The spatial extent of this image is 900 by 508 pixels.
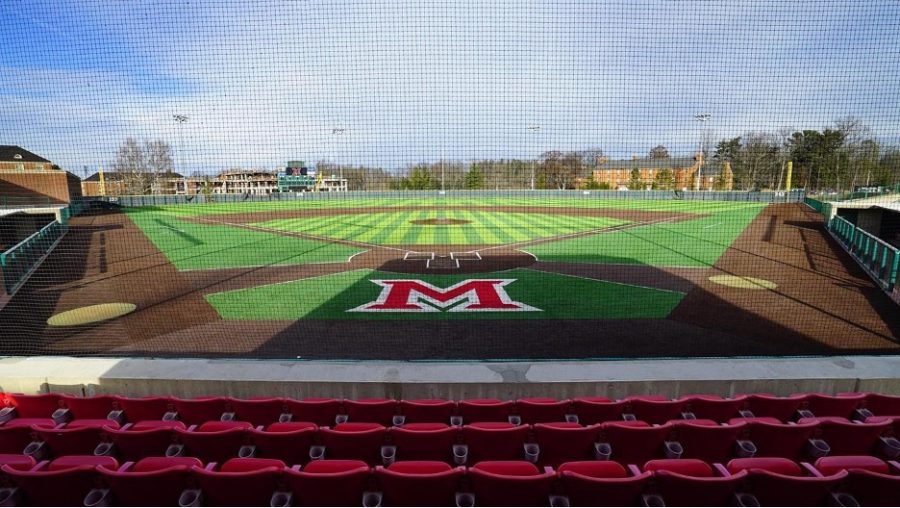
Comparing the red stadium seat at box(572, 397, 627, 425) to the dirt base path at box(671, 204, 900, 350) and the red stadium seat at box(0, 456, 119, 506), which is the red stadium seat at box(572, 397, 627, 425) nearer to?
the red stadium seat at box(0, 456, 119, 506)

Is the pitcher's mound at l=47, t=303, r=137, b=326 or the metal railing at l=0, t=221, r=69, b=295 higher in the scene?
the metal railing at l=0, t=221, r=69, b=295

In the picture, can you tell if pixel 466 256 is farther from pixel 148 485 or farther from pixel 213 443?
pixel 148 485

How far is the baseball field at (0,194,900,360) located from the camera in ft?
25.5

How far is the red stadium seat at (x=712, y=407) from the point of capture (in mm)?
3934

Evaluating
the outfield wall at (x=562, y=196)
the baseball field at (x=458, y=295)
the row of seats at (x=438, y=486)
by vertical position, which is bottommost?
the baseball field at (x=458, y=295)

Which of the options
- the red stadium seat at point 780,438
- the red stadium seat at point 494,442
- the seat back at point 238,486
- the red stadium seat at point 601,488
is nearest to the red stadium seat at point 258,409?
the seat back at point 238,486

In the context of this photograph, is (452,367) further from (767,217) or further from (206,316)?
(767,217)

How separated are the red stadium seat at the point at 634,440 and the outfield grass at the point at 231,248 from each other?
12823 millimetres

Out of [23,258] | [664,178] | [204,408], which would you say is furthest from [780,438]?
[664,178]

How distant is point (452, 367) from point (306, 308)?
5.54 meters

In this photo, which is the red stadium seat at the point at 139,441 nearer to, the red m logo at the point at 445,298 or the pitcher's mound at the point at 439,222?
the red m logo at the point at 445,298

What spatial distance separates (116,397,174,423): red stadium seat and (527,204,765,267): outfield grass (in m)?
12.5

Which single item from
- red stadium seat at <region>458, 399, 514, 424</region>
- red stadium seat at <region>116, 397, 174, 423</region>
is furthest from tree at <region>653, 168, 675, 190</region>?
red stadium seat at <region>116, 397, 174, 423</region>

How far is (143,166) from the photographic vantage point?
942 inches
